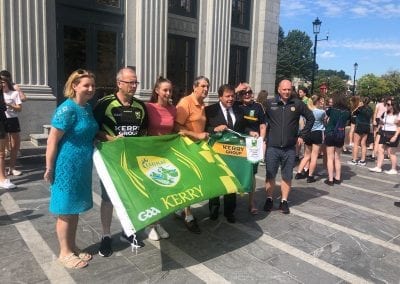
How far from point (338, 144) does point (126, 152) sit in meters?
5.12

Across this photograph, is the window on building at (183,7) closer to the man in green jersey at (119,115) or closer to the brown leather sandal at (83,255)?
the man in green jersey at (119,115)

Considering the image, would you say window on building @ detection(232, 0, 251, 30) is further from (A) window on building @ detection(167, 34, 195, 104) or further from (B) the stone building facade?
(A) window on building @ detection(167, 34, 195, 104)

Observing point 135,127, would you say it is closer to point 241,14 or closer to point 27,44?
point 27,44

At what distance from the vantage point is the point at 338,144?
7340mm

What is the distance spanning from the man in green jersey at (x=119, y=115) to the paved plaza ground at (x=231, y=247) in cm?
40

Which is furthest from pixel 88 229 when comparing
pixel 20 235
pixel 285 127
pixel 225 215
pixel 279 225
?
pixel 285 127

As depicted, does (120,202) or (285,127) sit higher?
(285,127)

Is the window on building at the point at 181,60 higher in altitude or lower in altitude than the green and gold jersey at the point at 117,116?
higher

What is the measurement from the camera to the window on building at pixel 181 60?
12.3 m

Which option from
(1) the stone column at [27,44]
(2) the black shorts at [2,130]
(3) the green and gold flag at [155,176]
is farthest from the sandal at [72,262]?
(1) the stone column at [27,44]

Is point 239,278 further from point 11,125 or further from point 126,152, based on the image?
point 11,125

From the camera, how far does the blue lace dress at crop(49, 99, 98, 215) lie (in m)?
3.24

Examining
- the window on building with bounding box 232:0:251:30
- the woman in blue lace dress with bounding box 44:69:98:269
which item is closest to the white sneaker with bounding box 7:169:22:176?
the woman in blue lace dress with bounding box 44:69:98:269

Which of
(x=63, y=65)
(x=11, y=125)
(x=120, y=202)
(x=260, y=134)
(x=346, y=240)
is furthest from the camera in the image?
(x=63, y=65)
